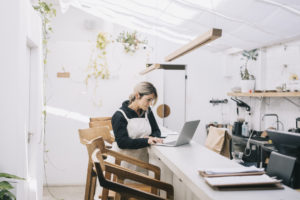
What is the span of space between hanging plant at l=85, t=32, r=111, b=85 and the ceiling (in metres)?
0.71

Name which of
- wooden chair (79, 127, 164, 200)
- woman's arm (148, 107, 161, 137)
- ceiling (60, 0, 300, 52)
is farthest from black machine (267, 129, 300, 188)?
ceiling (60, 0, 300, 52)

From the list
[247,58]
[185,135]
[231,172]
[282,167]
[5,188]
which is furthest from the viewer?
[247,58]

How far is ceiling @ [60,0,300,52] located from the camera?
3.29 meters

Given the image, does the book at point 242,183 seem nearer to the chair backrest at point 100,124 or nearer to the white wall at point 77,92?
the white wall at point 77,92

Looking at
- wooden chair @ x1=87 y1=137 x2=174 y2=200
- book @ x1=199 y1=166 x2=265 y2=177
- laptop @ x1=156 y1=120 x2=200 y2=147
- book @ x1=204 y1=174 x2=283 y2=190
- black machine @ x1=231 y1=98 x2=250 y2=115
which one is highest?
black machine @ x1=231 y1=98 x2=250 y2=115

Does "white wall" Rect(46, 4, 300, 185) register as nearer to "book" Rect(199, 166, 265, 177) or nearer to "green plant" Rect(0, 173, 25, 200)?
"green plant" Rect(0, 173, 25, 200)

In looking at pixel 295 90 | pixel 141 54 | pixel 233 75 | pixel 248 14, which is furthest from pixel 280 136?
pixel 233 75

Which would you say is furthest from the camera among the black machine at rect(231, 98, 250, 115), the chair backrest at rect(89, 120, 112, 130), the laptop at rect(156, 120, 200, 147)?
the black machine at rect(231, 98, 250, 115)

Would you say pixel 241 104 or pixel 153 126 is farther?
pixel 241 104

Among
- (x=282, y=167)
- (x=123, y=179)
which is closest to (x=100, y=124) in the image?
(x=123, y=179)

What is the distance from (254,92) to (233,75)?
1.23m

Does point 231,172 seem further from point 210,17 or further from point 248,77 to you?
point 248,77

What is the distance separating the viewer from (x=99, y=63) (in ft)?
16.4

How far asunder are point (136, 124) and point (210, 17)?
1.93 m
